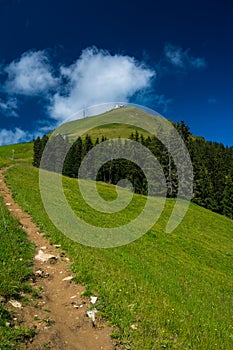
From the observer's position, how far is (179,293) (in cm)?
1237

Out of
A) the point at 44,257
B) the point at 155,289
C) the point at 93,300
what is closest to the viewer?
the point at 93,300

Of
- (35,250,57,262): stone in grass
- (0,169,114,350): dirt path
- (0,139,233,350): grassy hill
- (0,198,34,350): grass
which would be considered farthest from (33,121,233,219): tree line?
(0,169,114,350): dirt path

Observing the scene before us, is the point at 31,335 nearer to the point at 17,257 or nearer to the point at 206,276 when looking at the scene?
the point at 17,257

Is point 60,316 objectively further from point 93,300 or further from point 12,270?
point 12,270

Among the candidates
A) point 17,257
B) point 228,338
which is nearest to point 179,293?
point 228,338

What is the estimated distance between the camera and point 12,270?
9.74 m

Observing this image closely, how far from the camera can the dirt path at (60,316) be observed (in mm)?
7098

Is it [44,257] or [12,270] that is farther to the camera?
[44,257]

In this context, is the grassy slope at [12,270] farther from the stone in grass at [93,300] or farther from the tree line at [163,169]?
the tree line at [163,169]

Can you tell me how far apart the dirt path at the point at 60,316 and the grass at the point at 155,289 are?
459 mm

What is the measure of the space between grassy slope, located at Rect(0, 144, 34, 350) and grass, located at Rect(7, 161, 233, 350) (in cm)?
188

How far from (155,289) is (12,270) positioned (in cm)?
576

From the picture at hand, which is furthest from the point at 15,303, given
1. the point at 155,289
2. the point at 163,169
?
the point at 163,169

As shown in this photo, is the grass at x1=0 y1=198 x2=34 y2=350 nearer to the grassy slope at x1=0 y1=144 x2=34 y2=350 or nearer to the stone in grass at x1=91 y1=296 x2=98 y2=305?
the grassy slope at x1=0 y1=144 x2=34 y2=350
